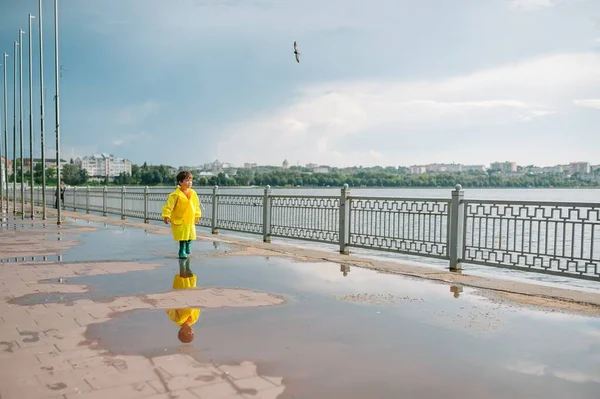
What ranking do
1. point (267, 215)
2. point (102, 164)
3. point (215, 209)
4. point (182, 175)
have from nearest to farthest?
point (182, 175)
point (267, 215)
point (215, 209)
point (102, 164)

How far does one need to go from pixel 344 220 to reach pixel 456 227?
2.92 m

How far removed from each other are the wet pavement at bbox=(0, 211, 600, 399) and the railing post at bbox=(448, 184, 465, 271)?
1350 mm

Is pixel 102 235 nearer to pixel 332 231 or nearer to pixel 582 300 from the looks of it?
pixel 332 231

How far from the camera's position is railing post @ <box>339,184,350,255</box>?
11.5m

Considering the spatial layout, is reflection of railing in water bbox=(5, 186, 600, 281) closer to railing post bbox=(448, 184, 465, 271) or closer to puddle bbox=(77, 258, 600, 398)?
railing post bbox=(448, 184, 465, 271)

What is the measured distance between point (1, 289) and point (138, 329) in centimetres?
308

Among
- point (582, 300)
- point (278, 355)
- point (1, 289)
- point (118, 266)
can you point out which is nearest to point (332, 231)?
point (118, 266)

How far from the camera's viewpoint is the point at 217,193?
54.0 feet

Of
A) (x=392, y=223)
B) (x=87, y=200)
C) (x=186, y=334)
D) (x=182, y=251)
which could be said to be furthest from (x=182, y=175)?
(x=87, y=200)

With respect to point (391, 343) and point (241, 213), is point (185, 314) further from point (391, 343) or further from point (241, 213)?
point (241, 213)

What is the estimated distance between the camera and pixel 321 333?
5199mm

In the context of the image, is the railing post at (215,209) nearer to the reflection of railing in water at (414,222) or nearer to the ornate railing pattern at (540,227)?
the reflection of railing in water at (414,222)

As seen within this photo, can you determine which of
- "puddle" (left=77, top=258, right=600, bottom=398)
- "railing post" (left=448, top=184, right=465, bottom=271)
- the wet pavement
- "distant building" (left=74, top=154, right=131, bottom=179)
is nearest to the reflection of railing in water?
"railing post" (left=448, top=184, right=465, bottom=271)

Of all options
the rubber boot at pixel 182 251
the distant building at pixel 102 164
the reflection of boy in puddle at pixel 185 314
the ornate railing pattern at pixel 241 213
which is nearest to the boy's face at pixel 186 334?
the reflection of boy in puddle at pixel 185 314
